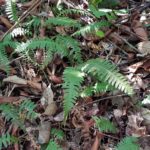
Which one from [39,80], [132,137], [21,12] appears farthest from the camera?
[21,12]

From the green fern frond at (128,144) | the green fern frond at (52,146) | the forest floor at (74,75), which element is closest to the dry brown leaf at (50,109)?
the forest floor at (74,75)

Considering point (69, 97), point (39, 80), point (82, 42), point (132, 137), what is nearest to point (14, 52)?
point (39, 80)

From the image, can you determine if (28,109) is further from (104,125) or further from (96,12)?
(96,12)

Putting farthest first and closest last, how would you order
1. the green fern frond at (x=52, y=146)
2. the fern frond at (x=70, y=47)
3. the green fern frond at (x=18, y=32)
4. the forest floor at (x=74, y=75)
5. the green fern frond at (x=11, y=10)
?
the green fern frond at (x=11, y=10) → the green fern frond at (x=18, y=32) → the fern frond at (x=70, y=47) → the forest floor at (x=74, y=75) → the green fern frond at (x=52, y=146)

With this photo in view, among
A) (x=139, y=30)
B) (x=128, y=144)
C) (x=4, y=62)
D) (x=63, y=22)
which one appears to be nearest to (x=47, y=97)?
(x=4, y=62)

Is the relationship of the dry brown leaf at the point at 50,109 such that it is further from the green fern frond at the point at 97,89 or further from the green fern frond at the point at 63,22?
the green fern frond at the point at 63,22

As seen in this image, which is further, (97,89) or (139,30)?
(139,30)

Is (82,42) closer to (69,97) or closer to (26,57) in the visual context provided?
(26,57)
